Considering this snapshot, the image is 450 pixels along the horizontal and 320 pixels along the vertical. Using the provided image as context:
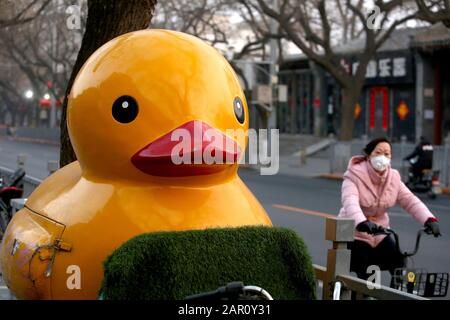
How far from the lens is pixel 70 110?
466cm

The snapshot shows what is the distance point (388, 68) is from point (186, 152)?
104 ft

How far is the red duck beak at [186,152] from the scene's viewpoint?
4.21m

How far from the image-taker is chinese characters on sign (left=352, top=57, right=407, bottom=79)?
111 ft

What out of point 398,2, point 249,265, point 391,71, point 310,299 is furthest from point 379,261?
point 391,71

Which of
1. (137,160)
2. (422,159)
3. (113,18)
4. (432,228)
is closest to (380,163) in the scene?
(432,228)

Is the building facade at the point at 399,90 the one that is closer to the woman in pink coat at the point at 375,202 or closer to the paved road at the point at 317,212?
the paved road at the point at 317,212

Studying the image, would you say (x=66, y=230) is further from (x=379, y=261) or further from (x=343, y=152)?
(x=343, y=152)

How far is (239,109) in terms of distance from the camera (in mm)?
4699

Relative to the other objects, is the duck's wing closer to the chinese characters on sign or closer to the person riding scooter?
the person riding scooter

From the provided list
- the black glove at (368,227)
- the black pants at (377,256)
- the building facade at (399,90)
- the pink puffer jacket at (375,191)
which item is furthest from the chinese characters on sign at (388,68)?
the black glove at (368,227)

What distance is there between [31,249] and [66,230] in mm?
311

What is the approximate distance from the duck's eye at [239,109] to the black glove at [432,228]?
6.11 ft

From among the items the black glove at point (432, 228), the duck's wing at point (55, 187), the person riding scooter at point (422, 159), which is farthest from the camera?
the person riding scooter at point (422, 159)

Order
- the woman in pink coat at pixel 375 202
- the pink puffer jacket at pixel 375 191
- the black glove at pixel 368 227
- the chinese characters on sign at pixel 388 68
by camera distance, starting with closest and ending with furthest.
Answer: the black glove at pixel 368 227, the woman in pink coat at pixel 375 202, the pink puffer jacket at pixel 375 191, the chinese characters on sign at pixel 388 68
